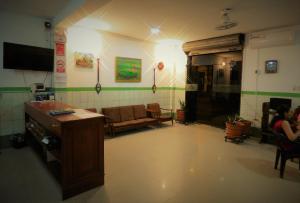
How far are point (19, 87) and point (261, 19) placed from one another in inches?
211

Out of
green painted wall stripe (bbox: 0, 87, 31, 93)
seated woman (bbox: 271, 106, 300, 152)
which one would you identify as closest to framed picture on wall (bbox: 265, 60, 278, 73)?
seated woman (bbox: 271, 106, 300, 152)

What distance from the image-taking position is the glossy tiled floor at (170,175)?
8.18 ft

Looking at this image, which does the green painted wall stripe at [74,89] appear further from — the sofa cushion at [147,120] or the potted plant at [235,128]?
the potted plant at [235,128]

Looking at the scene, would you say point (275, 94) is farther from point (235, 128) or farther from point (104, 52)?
point (104, 52)

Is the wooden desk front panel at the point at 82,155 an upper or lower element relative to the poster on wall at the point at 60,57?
lower

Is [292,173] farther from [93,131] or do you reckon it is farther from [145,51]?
[145,51]

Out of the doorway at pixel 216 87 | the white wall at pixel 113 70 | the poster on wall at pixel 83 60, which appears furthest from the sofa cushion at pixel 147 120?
the poster on wall at pixel 83 60

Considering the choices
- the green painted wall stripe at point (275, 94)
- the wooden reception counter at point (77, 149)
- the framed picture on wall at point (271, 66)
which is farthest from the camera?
the framed picture on wall at point (271, 66)

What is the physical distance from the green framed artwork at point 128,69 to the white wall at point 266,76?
3119mm

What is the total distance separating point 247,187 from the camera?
276 cm

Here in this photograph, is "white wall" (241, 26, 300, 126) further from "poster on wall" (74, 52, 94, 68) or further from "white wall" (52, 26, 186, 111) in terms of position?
"poster on wall" (74, 52, 94, 68)

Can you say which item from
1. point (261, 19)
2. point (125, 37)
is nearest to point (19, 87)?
point (125, 37)

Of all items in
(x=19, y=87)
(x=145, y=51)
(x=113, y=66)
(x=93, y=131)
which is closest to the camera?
(x=93, y=131)

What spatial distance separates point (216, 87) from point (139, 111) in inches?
102
